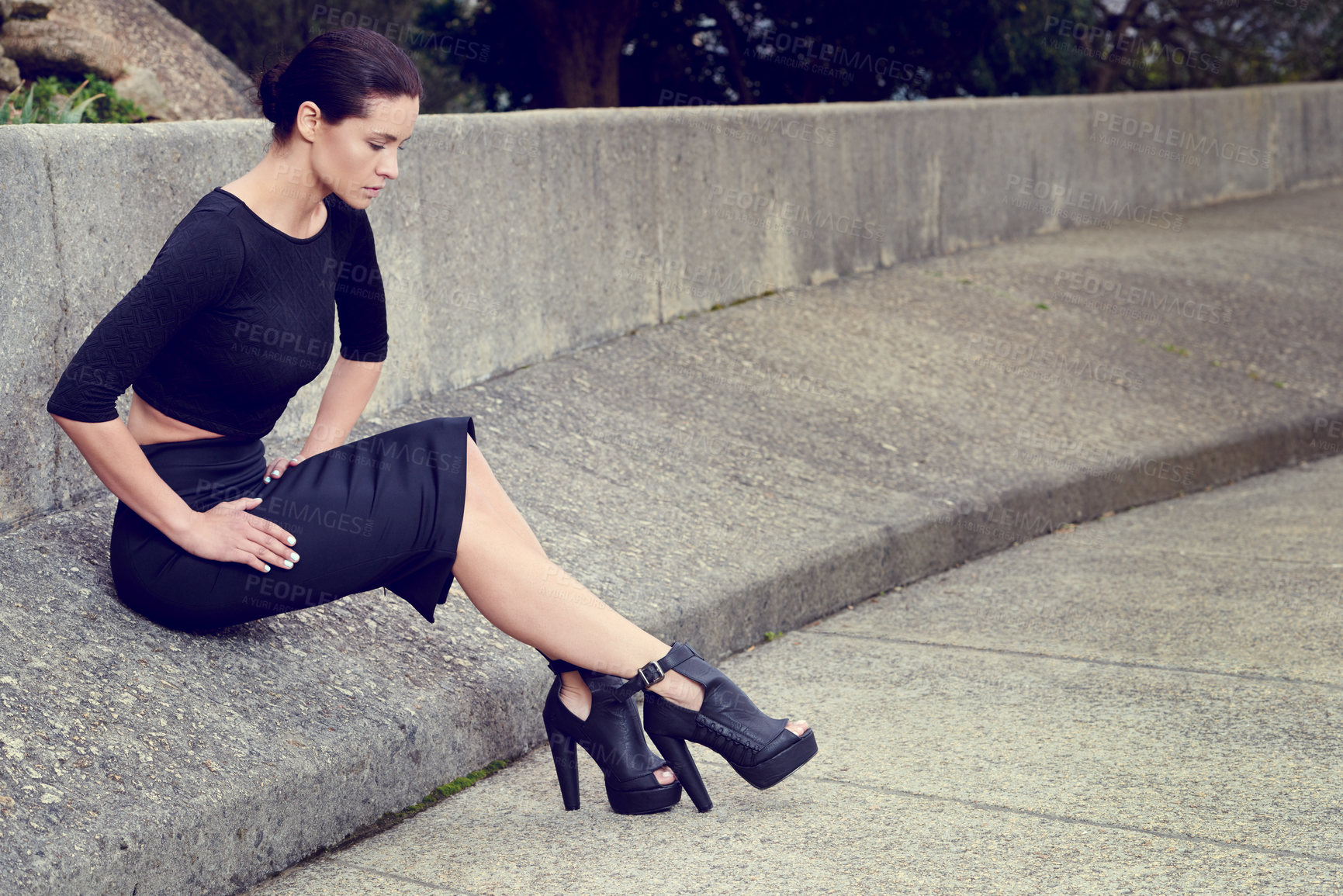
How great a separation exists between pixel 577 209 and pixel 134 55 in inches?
102

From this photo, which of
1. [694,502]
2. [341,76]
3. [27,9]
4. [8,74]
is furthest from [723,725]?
[27,9]

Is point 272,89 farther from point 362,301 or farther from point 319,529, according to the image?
point 319,529

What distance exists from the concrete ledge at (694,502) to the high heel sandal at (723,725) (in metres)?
0.53

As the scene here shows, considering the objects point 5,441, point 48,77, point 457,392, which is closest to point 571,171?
point 457,392

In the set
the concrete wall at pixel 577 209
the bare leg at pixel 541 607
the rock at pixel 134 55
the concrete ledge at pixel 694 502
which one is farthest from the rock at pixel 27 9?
the bare leg at pixel 541 607

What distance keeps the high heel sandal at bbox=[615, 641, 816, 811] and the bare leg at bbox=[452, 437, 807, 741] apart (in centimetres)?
2

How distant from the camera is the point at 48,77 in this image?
5949 mm

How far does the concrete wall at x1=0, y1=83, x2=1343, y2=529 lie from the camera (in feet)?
10.9

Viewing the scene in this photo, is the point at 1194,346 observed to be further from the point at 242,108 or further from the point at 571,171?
the point at 242,108

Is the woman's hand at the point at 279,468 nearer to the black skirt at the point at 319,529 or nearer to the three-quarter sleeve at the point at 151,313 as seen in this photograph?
the black skirt at the point at 319,529

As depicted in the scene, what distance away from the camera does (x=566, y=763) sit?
281cm

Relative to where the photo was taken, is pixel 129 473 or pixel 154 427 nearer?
pixel 129 473

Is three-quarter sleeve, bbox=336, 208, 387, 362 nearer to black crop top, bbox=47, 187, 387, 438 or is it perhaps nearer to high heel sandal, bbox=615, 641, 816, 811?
black crop top, bbox=47, 187, 387, 438

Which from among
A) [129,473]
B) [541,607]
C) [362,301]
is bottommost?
[541,607]
